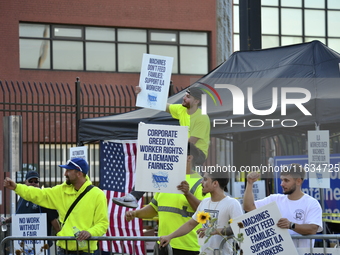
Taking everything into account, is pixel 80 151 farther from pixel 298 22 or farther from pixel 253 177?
pixel 298 22

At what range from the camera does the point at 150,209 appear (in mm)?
6934

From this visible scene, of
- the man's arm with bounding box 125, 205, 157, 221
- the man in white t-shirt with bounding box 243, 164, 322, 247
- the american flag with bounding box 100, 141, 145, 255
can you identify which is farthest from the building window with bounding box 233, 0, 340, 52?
the man in white t-shirt with bounding box 243, 164, 322, 247

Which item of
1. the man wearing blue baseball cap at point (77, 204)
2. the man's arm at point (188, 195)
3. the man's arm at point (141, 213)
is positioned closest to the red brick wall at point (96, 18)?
the man wearing blue baseball cap at point (77, 204)

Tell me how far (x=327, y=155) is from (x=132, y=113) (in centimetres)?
369

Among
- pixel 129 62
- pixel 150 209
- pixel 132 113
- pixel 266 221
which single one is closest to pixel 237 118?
pixel 150 209

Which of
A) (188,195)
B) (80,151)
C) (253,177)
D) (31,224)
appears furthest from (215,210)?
(80,151)

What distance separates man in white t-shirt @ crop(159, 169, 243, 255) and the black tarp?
1.57m

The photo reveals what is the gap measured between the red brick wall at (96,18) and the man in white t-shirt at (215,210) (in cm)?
1925

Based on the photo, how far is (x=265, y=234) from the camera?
5754mm

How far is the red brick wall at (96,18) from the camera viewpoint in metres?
24.7

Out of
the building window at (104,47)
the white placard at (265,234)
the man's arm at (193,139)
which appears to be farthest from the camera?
the building window at (104,47)

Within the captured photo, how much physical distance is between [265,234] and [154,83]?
298 centimetres

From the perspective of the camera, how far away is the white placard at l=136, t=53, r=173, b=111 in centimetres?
798

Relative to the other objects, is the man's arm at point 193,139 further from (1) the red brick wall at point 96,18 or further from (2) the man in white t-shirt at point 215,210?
(1) the red brick wall at point 96,18
